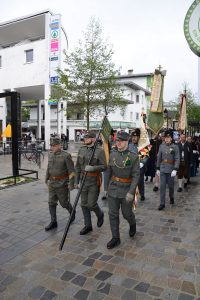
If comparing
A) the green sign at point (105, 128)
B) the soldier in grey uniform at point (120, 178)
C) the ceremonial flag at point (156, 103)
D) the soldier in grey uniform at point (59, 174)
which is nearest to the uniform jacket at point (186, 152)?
the ceremonial flag at point (156, 103)

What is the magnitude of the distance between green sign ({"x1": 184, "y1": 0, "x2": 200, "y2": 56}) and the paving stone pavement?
4.06 m

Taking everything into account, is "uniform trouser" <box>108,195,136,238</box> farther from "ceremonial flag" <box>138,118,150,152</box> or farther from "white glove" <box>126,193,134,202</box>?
"ceremonial flag" <box>138,118,150,152</box>

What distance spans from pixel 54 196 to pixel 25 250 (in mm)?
1174

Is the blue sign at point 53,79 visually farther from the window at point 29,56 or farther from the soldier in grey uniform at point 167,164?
the soldier in grey uniform at point 167,164

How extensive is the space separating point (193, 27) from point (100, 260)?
18.8ft

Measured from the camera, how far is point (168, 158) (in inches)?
266

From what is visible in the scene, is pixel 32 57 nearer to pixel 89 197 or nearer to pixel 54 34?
pixel 54 34

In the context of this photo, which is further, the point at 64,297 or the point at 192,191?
the point at 192,191

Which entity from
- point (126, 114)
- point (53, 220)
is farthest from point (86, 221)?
point (126, 114)

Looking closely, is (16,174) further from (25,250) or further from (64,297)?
(64,297)

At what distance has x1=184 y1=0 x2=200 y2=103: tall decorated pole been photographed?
6.27 meters

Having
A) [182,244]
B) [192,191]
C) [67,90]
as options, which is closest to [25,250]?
[182,244]

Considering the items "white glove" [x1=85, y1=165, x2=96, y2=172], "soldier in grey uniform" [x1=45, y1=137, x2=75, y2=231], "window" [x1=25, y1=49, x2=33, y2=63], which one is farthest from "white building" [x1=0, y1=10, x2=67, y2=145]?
"white glove" [x1=85, y1=165, x2=96, y2=172]

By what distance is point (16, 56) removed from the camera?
25.0 m
